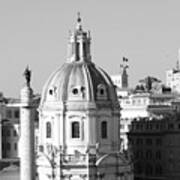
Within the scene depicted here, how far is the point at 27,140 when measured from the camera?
73438 mm

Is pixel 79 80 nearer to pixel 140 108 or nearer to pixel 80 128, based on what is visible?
pixel 80 128

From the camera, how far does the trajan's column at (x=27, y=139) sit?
72.9m

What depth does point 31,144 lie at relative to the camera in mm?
73500

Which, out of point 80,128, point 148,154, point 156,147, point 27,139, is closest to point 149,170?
point 148,154

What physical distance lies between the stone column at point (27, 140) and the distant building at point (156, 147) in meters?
25.1

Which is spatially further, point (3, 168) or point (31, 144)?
point (3, 168)

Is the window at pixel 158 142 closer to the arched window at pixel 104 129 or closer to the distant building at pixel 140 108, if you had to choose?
the distant building at pixel 140 108

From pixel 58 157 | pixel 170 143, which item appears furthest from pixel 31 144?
pixel 170 143

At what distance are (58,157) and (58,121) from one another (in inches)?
140

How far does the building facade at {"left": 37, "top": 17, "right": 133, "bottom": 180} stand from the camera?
79938 mm

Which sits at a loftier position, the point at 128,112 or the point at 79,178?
the point at 128,112

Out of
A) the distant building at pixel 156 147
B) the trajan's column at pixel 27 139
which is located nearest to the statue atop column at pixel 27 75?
the trajan's column at pixel 27 139

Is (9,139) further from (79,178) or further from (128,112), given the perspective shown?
(79,178)

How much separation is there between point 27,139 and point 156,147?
30.8m
